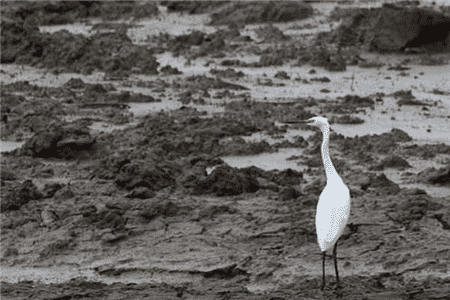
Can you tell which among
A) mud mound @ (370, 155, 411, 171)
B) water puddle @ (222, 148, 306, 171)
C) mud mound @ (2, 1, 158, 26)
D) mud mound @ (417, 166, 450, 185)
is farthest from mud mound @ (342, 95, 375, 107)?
mud mound @ (2, 1, 158, 26)

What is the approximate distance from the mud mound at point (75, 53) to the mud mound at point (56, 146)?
6204 mm

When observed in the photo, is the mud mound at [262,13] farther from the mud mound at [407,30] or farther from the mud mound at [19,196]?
the mud mound at [19,196]

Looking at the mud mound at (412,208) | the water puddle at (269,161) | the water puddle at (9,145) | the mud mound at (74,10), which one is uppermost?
the mud mound at (412,208)

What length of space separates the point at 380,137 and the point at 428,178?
236cm

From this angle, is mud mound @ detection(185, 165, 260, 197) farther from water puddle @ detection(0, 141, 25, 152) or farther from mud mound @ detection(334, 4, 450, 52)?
mud mound @ detection(334, 4, 450, 52)

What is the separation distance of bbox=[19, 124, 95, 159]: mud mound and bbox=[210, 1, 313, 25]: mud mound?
11970 millimetres

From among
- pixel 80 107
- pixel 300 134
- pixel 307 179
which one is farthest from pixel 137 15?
pixel 307 179

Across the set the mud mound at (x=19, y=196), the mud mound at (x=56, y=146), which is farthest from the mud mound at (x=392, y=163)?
the mud mound at (x=19, y=196)

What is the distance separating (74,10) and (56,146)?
14.9m

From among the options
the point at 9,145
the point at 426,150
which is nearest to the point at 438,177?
the point at 426,150

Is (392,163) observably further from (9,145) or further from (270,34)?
(270,34)

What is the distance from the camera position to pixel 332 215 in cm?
880

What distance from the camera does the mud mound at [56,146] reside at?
1412 centimetres

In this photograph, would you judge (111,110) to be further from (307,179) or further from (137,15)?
(137,15)
